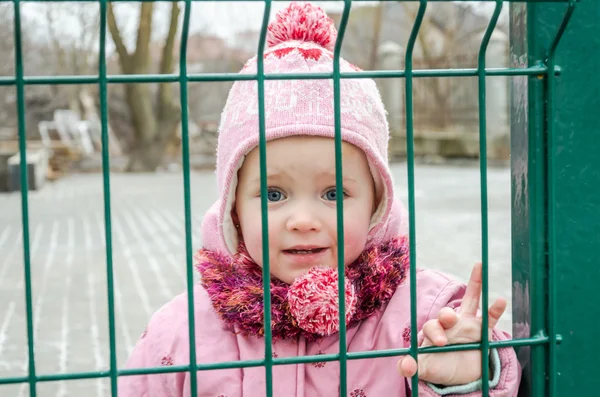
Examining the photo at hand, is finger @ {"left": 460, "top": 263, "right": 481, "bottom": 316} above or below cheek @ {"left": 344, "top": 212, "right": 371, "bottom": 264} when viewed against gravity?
below

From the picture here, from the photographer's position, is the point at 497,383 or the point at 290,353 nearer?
the point at 497,383

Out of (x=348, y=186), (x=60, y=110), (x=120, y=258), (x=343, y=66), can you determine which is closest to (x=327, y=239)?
(x=348, y=186)

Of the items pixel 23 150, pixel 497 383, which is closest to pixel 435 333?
pixel 497 383

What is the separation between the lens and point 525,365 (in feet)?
5.54

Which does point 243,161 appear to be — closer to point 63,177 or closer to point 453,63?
point 63,177

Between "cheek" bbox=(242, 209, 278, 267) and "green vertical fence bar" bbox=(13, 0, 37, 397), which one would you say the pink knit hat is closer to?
"cheek" bbox=(242, 209, 278, 267)

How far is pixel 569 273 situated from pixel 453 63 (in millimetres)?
20519

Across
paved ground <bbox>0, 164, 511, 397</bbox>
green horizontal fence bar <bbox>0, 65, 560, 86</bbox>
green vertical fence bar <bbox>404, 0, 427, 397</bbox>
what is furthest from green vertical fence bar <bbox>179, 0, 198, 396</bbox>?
paved ground <bbox>0, 164, 511, 397</bbox>

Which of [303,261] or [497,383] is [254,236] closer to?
[303,261]

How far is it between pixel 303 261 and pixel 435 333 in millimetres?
337

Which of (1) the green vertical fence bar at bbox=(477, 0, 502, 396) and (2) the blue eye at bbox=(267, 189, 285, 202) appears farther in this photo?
(2) the blue eye at bbox=(267, 189, 285, 202)

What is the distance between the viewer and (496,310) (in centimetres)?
159

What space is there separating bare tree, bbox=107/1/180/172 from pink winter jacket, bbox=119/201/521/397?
18322mm

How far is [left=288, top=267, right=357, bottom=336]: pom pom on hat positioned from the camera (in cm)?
174
